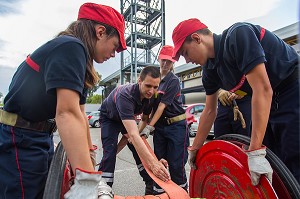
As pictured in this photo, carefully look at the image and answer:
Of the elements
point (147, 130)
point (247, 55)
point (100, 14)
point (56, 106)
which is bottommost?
point (147, 130)

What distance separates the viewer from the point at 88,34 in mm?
1265

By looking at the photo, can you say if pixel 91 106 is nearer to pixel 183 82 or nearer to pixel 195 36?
pixel 183 82

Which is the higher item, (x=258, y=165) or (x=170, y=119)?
(x=170, y=119)

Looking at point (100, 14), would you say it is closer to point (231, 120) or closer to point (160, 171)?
point (160, 171)

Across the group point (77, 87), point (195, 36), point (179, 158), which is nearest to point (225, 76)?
point (195, 36)

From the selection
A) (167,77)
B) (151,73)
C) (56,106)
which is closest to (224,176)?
(56,106)

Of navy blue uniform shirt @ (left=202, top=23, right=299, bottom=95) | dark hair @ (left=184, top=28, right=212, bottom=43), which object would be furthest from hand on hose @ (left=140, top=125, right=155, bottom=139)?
dark hair @ (left=184, top=28, right=212, bottom=43)

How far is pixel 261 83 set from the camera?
52.1 inches

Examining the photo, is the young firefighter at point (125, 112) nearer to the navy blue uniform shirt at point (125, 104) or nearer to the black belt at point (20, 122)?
the navy blue uniform shirt at point (125, 104)

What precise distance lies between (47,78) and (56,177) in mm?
414

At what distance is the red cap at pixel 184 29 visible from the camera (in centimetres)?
177

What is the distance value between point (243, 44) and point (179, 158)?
1.69 metres

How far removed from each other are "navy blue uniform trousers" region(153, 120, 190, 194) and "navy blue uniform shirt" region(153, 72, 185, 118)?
5.6 inches

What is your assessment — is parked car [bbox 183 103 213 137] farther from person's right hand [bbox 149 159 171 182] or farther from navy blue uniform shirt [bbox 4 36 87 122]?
A: navy blue uniform shirt [bbox 4 36 87 122]
